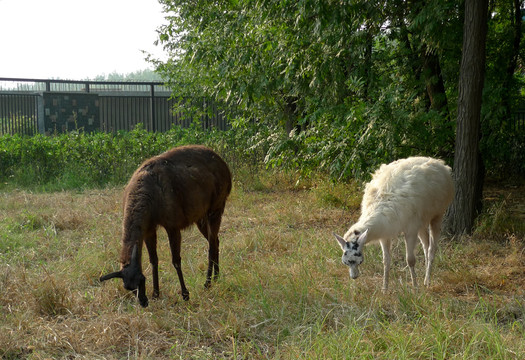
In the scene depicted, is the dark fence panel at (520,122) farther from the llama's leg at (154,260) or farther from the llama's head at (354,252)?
the llama's leg at (154,260)

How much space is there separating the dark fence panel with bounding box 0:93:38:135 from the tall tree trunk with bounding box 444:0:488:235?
1397 centimetres

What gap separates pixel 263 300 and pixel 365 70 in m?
5.20

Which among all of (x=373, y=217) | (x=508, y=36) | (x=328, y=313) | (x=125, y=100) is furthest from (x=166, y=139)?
(x=328, y=313)

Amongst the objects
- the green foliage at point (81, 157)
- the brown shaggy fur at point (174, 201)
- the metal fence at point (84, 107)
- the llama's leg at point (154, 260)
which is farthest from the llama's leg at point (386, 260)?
the metal fence at point (84, 107)

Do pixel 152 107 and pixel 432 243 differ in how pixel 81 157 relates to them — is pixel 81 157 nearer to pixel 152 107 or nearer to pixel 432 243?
pixel 152 107

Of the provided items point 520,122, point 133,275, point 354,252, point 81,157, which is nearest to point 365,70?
point 354,252

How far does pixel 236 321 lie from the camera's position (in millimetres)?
4812

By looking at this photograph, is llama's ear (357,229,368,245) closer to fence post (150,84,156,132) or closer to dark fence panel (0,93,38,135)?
fence post (150,84,156,132)

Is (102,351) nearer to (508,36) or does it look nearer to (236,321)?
(236,321)

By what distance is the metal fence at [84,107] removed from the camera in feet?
56.6

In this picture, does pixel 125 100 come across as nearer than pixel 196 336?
No

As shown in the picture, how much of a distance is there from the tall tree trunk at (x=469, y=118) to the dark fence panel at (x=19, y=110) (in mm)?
13966

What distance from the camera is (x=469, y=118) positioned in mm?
7762

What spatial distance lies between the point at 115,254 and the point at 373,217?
334cm
